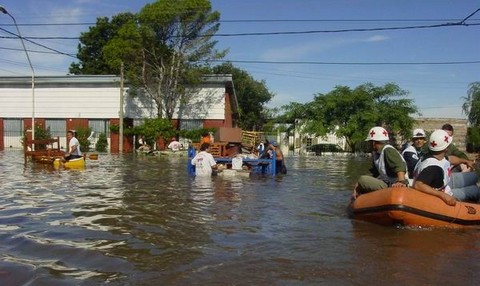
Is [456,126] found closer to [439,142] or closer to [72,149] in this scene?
[72,149]

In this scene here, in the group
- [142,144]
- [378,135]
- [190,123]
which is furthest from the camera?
[190,123]

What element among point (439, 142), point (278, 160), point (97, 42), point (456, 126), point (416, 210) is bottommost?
point (416, 210)

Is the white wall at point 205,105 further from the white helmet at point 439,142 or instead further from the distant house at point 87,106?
the white helmet at point 439,142

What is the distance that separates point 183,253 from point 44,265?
1578 mm

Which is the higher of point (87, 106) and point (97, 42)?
point (97, 42)

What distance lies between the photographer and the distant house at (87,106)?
141ft

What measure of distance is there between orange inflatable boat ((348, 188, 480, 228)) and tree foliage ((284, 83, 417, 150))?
34.4 m

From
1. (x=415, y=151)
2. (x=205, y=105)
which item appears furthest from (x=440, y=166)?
(x=205, y=105)

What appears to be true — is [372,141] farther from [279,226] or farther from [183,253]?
[183,253]

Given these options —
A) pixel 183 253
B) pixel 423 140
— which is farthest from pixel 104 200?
pixel 423 140

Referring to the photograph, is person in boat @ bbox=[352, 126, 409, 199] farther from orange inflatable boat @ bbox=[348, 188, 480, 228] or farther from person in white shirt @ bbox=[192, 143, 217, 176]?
person in white shirt @ bbox=[192, 143, 217, 176]

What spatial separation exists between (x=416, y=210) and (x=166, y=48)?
3437 centimetres

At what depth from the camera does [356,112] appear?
42.8 metres

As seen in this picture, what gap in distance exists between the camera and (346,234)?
770 centimetres
